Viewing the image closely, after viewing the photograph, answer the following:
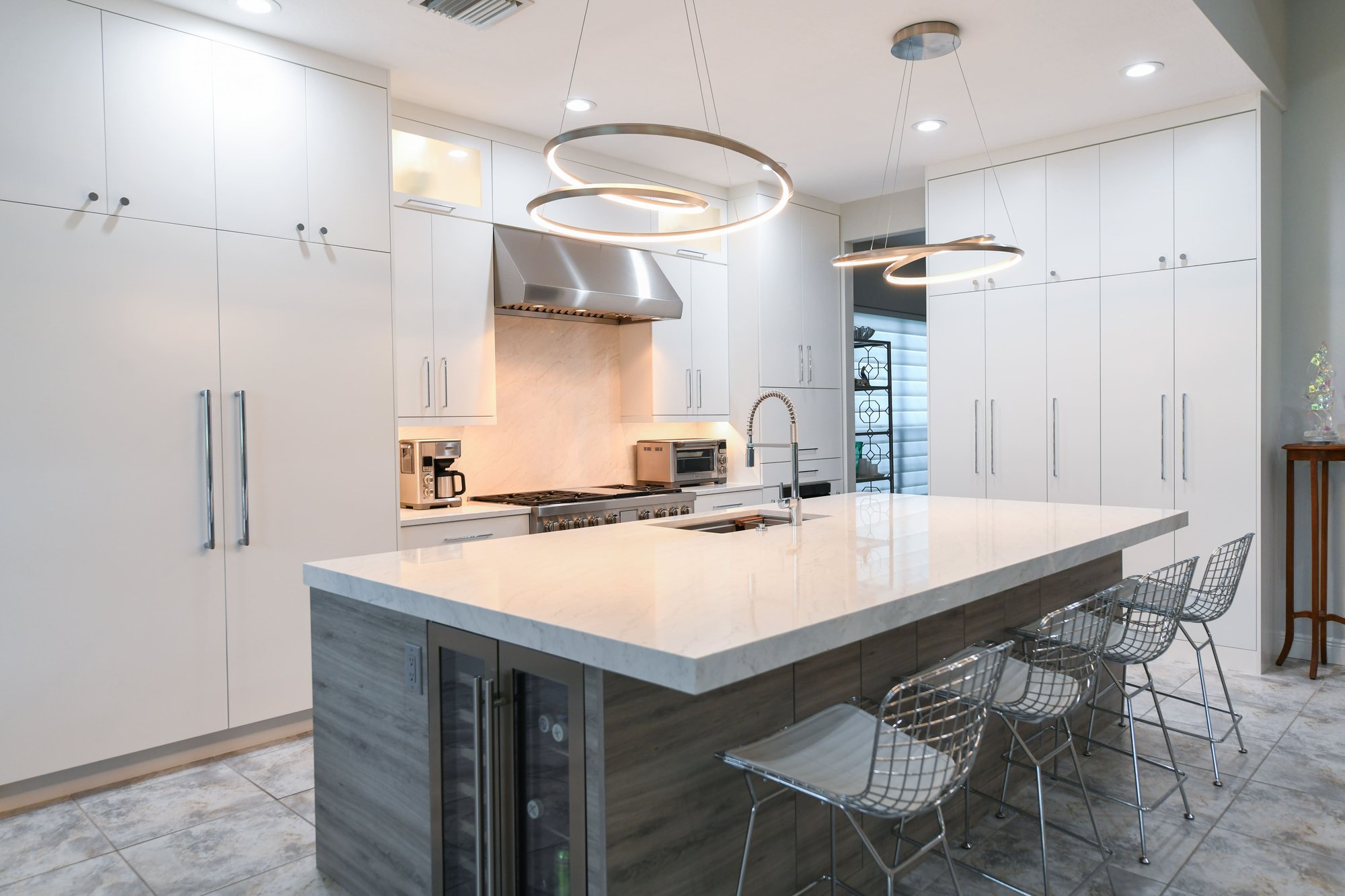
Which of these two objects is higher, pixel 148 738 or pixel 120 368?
pixel 120 368

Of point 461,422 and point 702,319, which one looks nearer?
point 461,422

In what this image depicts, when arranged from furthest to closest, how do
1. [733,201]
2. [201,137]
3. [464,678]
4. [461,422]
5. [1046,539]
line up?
1. [733,201]
2. [461,422]
3. [201,137]
4. [1046,539]
5. [464,678]

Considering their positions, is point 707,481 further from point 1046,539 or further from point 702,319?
point 1046,539

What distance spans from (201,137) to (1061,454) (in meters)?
4.50

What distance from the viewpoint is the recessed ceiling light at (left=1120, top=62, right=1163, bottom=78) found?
12.9ft

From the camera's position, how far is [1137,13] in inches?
136

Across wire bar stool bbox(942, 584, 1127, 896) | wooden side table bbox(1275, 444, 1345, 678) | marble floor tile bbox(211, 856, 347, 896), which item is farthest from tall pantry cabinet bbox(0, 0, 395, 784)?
wooden side table bbox(1275, 444, 1345, 678)

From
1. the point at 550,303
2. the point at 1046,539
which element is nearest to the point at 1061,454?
the point at 1046,539

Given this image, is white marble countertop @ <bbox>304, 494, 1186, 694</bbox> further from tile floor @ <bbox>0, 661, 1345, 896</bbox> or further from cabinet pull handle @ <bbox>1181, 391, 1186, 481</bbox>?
cabinet pull handle @ <bbox>1181, 391, 1186, 481</bbox>

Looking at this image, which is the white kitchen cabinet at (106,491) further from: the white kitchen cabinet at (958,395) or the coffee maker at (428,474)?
the white kitchen cabinet at (958,395)

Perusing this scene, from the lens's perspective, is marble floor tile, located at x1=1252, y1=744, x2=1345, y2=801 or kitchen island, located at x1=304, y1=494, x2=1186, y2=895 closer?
kitchen island, located at x1=304, y1=494, x2=1186, y2=895

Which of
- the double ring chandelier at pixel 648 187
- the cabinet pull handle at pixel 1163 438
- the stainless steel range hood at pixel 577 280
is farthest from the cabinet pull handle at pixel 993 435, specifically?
the double ring chandelier at pixel 648 187

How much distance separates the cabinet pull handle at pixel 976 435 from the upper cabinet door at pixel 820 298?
3.94 feet

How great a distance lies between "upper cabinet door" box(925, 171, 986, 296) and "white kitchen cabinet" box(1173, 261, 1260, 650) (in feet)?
3.76
